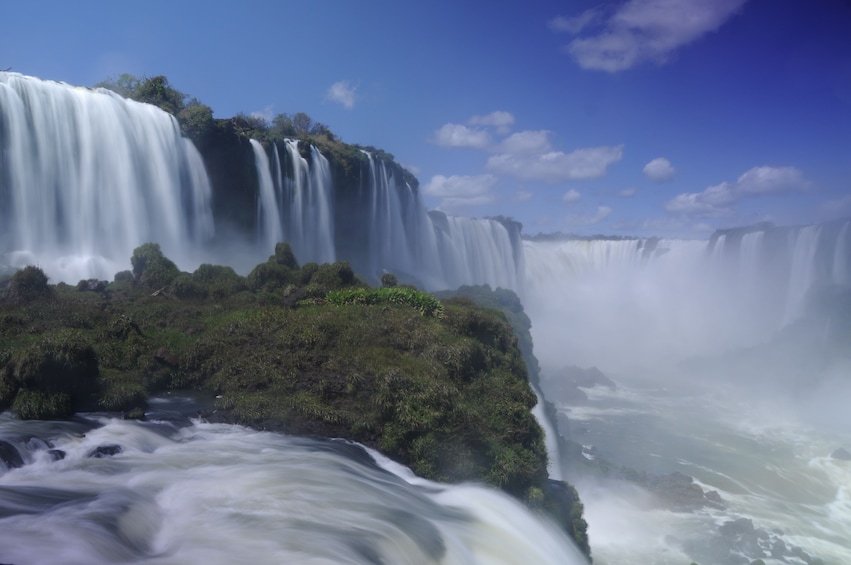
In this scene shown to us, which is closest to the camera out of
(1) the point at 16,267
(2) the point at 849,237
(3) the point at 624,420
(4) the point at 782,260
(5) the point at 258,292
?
(5) the point at 258,292

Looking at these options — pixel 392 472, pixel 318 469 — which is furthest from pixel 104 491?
pixel 392 472

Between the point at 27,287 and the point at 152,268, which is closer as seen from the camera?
the point at 27,287

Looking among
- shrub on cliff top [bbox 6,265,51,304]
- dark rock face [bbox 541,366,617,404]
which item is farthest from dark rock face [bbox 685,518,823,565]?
shrub on cliff top [bbox 6,265,51,304]

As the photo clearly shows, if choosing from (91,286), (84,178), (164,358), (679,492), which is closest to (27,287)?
(91,286)

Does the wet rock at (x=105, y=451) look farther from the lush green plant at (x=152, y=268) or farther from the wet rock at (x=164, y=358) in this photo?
the lush green plant at (x=152, y=268)

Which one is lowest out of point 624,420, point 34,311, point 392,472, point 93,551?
point 624,420

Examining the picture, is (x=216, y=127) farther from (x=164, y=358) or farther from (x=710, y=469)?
(x=710, y=469)

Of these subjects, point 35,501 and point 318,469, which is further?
point 318,469

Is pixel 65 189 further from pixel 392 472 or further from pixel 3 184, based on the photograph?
pixel 392 472
